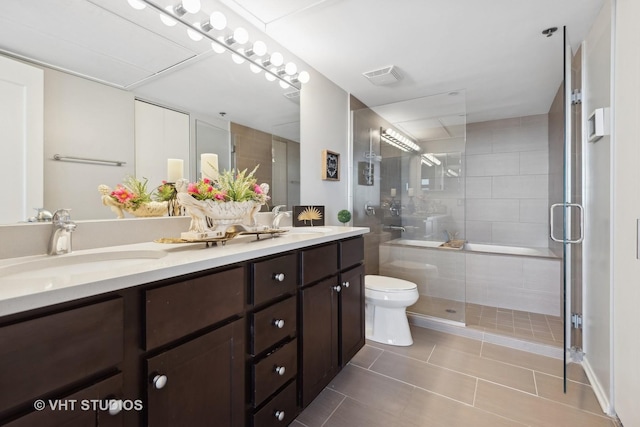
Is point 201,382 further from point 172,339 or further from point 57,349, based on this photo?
point 57,349

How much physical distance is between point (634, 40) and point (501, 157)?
2844 mm

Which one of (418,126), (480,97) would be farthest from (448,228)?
(480,97)

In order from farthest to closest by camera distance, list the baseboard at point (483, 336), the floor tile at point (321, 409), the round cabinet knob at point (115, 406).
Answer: the baseboard at point (483, 336) < the floor tile at point (321, 409) < the round cabinet knob at point (115, 406)

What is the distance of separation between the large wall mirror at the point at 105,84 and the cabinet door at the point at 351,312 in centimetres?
103

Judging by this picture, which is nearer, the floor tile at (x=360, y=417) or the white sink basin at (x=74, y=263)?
the white sink basin at (x=74, y=263)

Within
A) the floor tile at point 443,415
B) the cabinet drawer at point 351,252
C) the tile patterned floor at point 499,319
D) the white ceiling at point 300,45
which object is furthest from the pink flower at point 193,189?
the tile patterned floor at point 499,319

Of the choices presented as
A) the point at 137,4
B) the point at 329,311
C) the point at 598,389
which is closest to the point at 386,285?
the point at 329,311

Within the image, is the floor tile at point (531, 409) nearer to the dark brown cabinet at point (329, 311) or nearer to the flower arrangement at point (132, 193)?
the dark brown cabinet at point (329, 311)

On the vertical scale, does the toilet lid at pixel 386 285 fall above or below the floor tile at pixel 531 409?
above

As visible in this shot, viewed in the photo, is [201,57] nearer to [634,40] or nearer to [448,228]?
[634,40]

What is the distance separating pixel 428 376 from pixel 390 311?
1.80 feet

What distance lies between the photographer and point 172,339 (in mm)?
854

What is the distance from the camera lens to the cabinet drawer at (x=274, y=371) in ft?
3.74

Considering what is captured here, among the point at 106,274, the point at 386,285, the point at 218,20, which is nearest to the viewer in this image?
the point at 106,274
